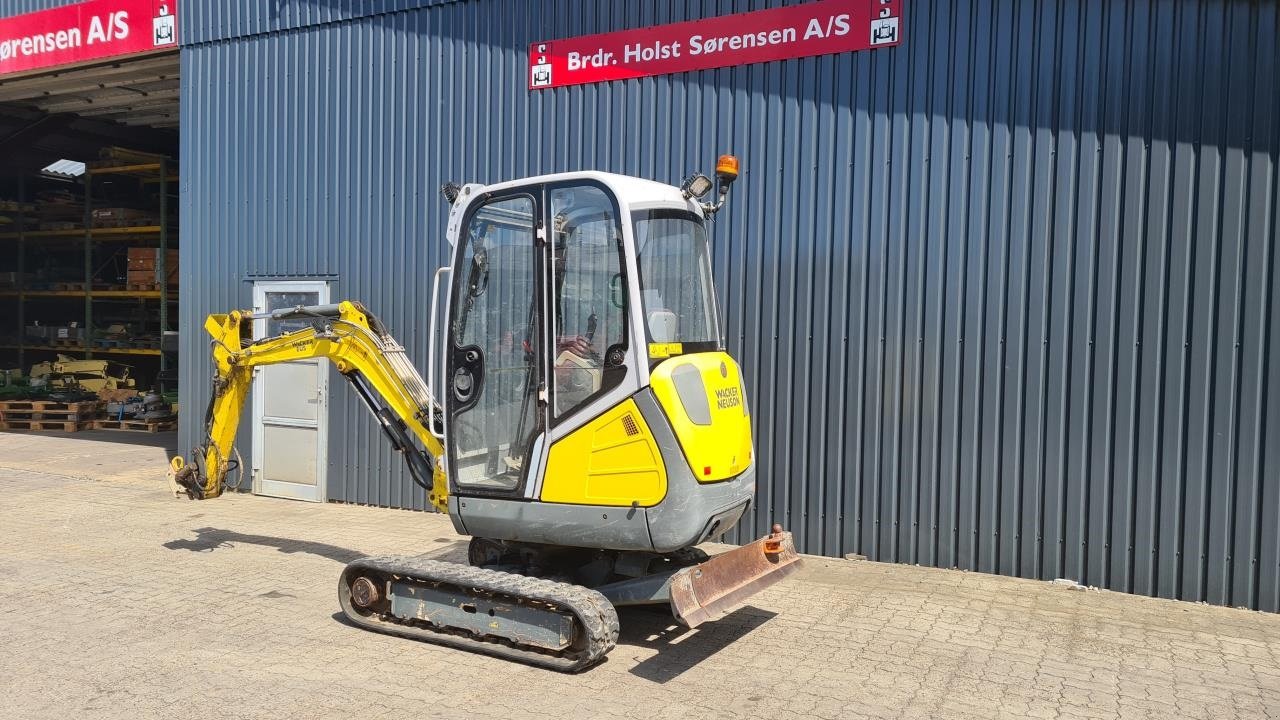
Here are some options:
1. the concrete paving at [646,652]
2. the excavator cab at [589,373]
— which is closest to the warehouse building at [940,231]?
the concrete paving at [646,652]

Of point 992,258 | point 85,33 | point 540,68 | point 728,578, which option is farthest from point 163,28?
point 728,578

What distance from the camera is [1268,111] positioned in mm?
6930

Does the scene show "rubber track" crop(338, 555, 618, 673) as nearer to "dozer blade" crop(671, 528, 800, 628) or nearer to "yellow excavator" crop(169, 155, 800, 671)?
"yellow excavator" crop(169, 155, 800, 671)

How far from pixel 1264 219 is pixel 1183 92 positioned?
107cm

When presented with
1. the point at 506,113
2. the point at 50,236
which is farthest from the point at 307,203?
the point at 50,236

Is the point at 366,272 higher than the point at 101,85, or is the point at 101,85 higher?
the point at 101,85

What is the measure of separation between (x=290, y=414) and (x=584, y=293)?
→ 6.68 metres

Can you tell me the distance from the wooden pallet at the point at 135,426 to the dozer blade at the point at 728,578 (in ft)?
45.5

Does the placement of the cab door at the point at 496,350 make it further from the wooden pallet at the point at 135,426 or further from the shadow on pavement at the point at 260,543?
the wooden pallet at the point at 135,426

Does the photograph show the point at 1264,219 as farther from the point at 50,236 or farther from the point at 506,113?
the point at 50,236

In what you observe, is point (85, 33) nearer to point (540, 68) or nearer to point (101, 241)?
point (540, 68)

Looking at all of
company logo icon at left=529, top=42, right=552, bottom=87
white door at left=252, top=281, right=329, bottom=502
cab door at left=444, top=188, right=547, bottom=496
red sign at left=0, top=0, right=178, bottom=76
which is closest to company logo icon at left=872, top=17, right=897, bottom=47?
company logo icon at left=529, top=42, right=552, bottom=87

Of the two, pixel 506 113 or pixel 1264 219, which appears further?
pixel 506 113

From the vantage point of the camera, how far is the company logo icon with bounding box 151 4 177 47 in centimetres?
1188
